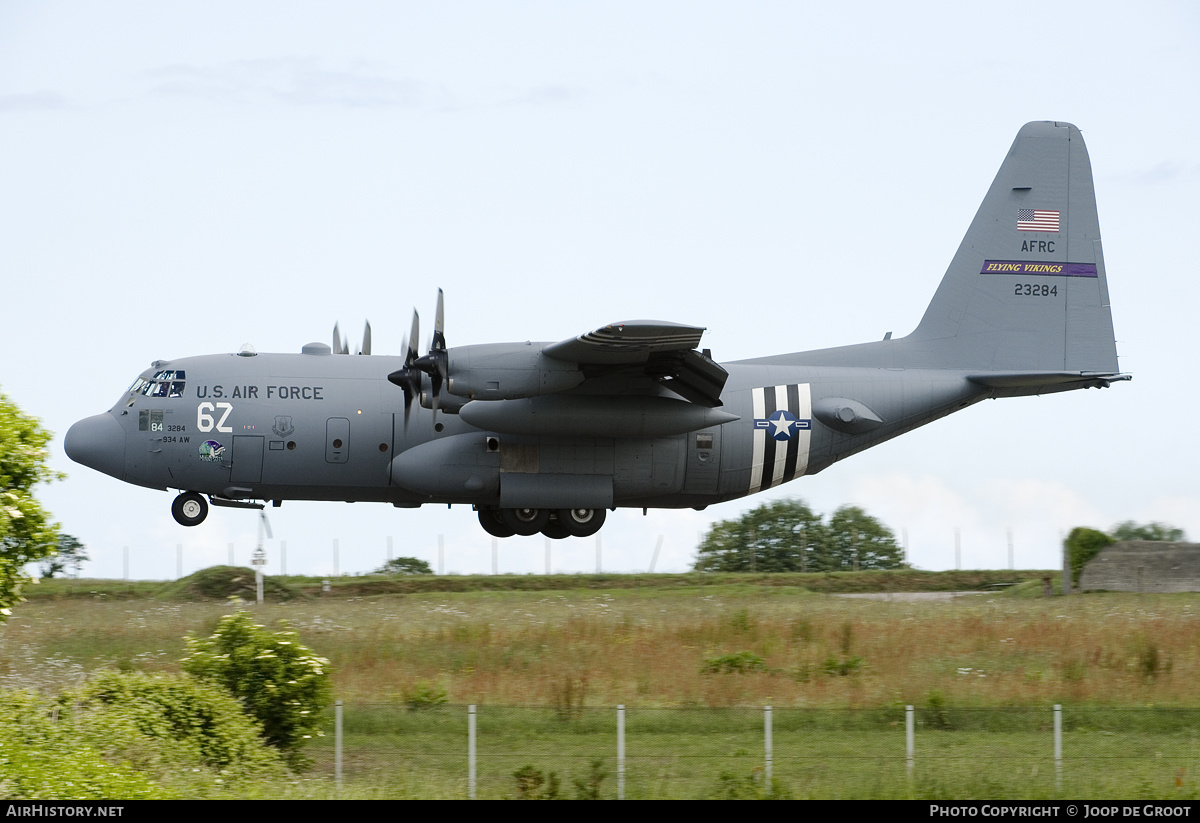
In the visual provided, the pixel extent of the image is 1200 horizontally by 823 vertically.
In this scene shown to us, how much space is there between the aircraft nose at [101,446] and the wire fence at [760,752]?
10.00 metres

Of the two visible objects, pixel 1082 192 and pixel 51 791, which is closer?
pixel 51 791

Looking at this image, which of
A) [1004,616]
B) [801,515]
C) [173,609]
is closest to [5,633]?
[173,609]

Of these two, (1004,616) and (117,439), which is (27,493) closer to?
(117,439)

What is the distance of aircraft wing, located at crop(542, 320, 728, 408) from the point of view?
2153 centimetres

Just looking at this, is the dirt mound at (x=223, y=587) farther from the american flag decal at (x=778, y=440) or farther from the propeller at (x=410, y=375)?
the american flag decal at (x=778, y=440)

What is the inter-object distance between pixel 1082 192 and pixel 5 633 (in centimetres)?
2416

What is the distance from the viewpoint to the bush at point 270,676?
15.1 metres

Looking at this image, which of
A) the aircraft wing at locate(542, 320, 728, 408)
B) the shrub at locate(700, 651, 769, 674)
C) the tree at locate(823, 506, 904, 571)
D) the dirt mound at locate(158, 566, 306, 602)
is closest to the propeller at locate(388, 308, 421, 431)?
the aircraft wing at locate(542, 320, 728, 408)

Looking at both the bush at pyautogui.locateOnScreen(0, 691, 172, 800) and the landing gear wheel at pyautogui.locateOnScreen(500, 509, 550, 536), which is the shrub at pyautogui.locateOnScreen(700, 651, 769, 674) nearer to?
the landing gear wheel at pyautogui.locateOnScreen(500, 509, 550, 536)

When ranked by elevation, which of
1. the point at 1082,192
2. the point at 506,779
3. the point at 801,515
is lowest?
the point at 506,779

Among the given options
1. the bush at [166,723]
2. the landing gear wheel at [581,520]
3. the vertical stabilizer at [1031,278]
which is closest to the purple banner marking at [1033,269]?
the vertical stabilizer at [1031,278]
